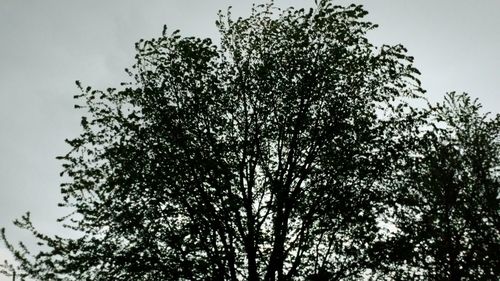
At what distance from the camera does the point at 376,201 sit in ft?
52.6

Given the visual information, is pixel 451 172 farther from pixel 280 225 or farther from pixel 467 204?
pixel 280 225

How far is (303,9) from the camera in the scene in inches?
723

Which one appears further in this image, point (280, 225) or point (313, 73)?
point (313, 73)

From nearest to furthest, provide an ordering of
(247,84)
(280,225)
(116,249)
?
(116,249) < (280,225) < (247,84)

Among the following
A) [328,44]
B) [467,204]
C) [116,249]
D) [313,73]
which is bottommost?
[116,249]

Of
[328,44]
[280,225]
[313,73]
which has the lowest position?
[280,225]

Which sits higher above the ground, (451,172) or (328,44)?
(328,44)

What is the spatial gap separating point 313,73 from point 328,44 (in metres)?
1.66

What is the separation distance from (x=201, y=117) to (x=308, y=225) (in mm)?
6545

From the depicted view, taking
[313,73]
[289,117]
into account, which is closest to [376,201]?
[289,117]

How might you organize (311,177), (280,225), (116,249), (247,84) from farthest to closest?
(247,84) → (311,177) → (280,225) → (116,249)

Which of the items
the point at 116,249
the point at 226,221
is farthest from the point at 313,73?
the point at 116,249

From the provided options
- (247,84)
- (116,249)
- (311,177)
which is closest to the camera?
(116,249)

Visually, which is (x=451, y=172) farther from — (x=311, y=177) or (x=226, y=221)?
(x=226, y=221)
